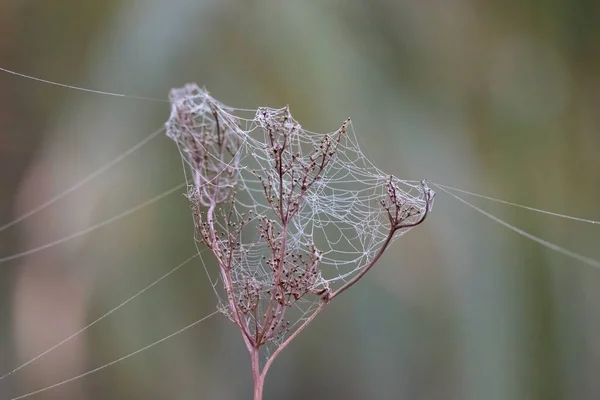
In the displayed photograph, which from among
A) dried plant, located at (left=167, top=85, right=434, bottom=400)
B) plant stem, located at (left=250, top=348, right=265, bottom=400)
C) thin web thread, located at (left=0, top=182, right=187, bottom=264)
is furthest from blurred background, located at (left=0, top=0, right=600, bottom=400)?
plant stem, located at (left=250, top=348, right=265, bottom=400)

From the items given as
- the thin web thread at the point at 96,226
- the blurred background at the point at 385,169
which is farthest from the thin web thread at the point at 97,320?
the thin web thread at the point at 96,226

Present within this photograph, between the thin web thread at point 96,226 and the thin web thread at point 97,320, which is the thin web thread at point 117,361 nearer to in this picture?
the thin web thread at point 97,320

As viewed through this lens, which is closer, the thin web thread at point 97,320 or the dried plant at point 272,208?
the dried plant at point 272,208

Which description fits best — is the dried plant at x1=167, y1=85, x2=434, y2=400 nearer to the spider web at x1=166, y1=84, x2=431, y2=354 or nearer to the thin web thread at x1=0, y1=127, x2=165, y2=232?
the spider web at x1=166, y1=84, x2=431, y2=354

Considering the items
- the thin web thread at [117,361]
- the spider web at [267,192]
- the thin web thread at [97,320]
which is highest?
the spider web at [267,192]

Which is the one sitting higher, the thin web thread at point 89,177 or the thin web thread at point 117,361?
the thin web thread at point 89,177

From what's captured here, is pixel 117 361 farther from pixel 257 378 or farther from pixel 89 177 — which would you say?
pixel 257 378

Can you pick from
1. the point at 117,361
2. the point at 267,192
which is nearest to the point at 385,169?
the point at 267,192
